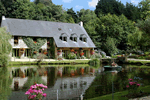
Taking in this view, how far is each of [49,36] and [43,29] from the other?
2.22m

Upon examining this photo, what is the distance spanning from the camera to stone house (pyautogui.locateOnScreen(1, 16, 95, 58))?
32.8m

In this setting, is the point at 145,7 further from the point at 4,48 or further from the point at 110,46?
the point at 4,48

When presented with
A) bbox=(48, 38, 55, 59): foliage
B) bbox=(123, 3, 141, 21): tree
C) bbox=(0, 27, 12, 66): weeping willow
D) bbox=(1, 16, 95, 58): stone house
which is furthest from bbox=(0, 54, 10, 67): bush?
bbox=(123, 3, 141, 21): tree

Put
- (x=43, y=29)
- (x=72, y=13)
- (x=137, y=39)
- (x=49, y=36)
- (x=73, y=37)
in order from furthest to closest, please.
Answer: (x=72, y=13) < (x=73, y=37) < (x=43, y=29) < (x=49, y=36) < (x=137, y=39)

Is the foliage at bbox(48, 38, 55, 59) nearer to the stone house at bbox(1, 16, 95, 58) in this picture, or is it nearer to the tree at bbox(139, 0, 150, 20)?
the stone house at bbox(1, 16, 95, 58)

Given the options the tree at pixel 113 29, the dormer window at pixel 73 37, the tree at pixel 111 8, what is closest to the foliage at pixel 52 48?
the dormer window at pixel 73 37

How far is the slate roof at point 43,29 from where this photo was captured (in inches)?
1312

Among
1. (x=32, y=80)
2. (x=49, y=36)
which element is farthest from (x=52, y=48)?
(x=32, y=80)

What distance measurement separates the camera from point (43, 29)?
1426 inches

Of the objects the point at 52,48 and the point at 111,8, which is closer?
the point at 52,48

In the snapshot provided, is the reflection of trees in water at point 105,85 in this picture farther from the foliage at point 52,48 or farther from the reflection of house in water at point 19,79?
the foliage at point 52,48

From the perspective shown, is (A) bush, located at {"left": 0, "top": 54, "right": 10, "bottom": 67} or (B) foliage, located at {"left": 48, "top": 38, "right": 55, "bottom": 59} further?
(B) foliage, located at {"left": 48, "top": 38, "right": 55, "bottom": 59}

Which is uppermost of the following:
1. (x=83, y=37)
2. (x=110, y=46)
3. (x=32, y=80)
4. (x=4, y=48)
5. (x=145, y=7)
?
(x=145, y=7)

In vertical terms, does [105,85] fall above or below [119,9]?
below
